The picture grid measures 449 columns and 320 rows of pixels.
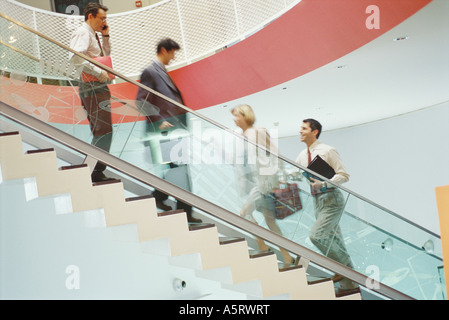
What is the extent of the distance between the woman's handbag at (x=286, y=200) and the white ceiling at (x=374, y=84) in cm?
209

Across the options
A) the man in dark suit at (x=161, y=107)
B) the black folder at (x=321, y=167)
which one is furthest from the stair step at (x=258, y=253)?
the black folder at (x=321, y=167)

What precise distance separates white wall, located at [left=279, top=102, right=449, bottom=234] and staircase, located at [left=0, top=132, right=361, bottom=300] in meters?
5.40

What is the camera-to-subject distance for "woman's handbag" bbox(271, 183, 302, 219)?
13.7 ft

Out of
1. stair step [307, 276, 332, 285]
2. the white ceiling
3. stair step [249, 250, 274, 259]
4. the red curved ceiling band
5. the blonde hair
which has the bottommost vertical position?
stair step [307, 276, 332, 285]

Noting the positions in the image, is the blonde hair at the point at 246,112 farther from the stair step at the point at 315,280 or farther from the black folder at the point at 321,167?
the stair step at the point at 315,280

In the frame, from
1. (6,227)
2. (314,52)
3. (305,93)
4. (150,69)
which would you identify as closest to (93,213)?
(150,69)

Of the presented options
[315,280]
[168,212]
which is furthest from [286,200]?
[168,212]

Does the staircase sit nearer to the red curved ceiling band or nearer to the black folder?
the black folder

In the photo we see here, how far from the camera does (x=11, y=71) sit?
13.4 feet

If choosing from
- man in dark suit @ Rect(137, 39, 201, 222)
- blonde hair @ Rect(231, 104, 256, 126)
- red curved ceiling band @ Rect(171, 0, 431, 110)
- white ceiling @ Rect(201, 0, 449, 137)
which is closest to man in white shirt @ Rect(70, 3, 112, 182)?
man in dark suit @ Rect(137, 39, 201, 222)

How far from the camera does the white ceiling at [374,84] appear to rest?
205 inches

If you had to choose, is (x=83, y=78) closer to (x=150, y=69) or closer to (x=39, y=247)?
(x=150, y=69)

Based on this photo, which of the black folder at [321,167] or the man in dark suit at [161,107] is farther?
the black folder at [321,167]

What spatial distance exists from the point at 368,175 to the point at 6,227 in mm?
7051
